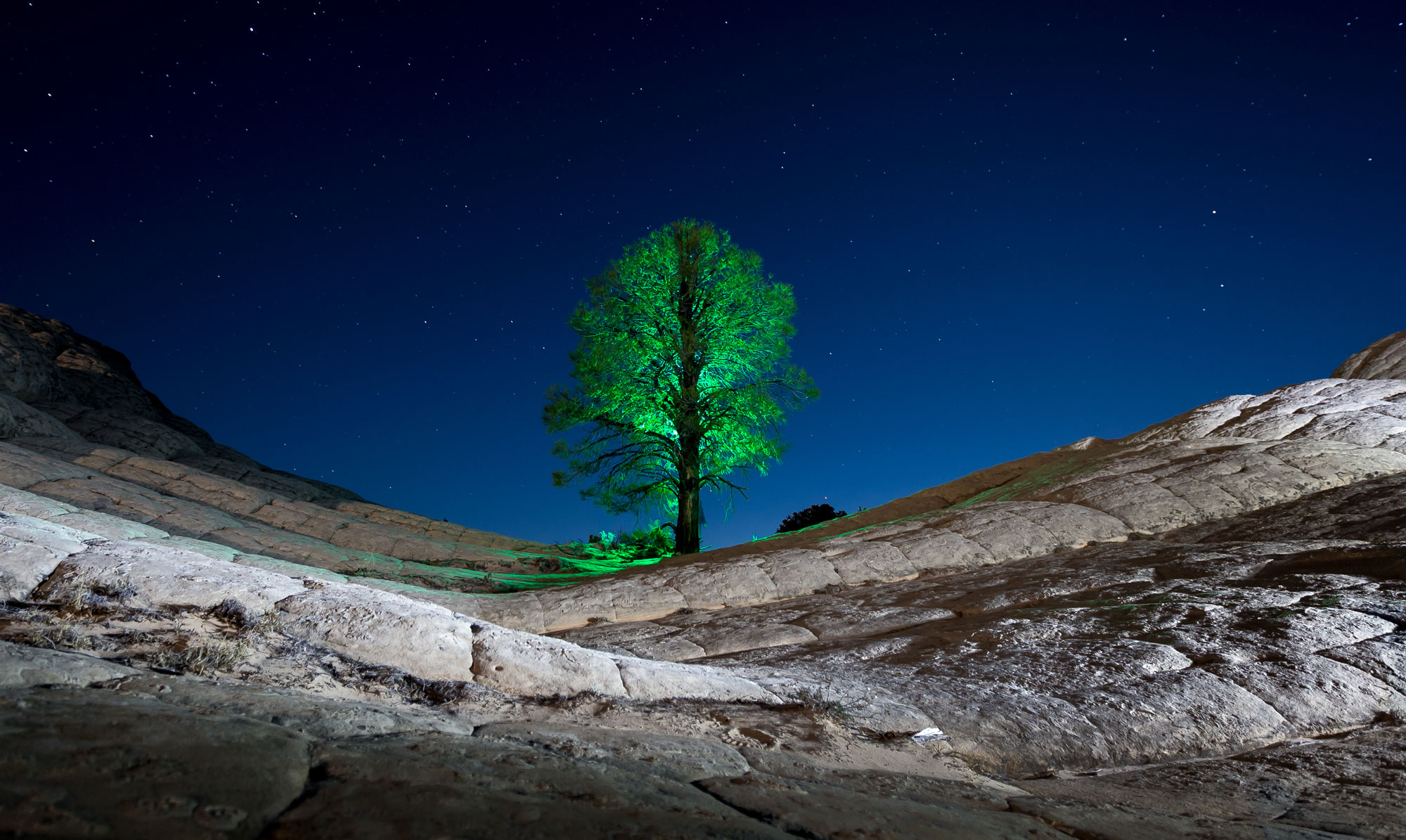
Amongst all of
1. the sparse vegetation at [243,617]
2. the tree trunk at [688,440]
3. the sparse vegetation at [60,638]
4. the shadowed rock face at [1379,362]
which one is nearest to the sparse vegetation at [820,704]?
the sparse vegetation at [243,617]

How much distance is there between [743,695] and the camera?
4426mm

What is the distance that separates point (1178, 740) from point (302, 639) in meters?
5.17

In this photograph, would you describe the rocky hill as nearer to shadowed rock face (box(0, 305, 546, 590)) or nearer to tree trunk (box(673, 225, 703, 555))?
shadowed rock face (box(0, 305, 546, 590))

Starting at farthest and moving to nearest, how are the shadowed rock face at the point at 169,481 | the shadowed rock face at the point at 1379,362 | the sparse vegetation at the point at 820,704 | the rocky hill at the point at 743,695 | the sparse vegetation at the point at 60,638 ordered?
the shadowed rock face at the point at 1379,362 < the shadowed rock face at the point at 169,481 < the sparse vegetation at the point at 820,704 < the sparse vegetation at the point at 60,638 < the rocky hill at the point at 743,695

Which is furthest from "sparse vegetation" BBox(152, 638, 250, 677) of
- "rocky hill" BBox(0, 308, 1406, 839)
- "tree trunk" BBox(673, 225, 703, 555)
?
"tree trunk" BBox(673, 225, 703, 555)

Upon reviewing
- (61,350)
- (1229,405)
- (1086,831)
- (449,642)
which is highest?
(61,350)

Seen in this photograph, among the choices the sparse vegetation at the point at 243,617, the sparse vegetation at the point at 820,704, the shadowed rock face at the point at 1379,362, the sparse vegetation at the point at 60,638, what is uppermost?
the shadowed rock face at the point at 1379,362

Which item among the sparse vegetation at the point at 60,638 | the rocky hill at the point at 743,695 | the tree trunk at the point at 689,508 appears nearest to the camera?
the rocky hill at the point at 743,695

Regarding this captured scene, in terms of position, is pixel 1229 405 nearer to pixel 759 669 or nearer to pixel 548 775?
pixel 759 669

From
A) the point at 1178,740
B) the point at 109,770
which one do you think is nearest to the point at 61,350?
the point at 109,770

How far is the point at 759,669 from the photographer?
5.43 meters

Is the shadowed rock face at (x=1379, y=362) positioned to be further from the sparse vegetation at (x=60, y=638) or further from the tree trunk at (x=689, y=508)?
the sparse vegetation at (x=60, y=638)

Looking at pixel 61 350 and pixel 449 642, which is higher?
pixel 61 350

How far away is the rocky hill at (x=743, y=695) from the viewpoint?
2023 mm
